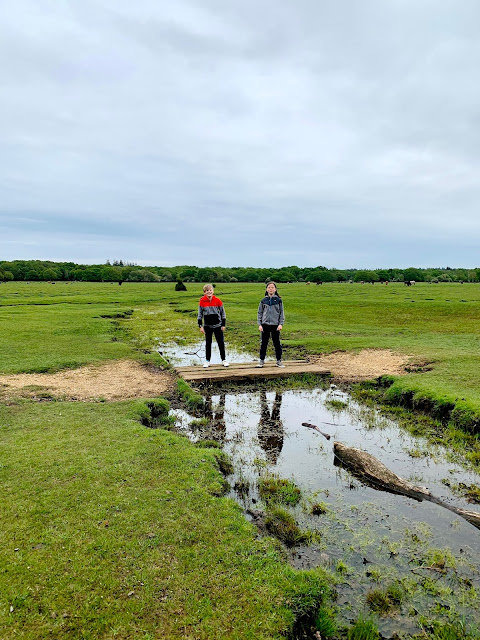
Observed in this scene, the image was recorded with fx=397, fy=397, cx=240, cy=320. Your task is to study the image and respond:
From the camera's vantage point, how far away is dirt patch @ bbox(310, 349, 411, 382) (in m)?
14.3

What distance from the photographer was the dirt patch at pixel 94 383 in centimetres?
1130

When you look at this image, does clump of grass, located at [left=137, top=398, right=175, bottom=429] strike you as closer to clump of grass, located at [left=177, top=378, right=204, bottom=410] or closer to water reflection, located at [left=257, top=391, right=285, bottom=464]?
clump of grass, located at [left=177, top=378, right=204, bottom=410]

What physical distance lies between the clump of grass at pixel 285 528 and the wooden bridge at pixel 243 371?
25.2 feet

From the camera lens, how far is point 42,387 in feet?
39.3

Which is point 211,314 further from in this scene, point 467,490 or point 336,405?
point 467,490

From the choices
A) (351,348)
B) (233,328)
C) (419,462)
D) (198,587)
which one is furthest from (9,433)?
(233,328)

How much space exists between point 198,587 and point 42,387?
31.4ft

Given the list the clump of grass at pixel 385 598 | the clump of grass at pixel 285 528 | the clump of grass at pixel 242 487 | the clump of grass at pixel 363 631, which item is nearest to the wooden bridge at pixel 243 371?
the clump of grass at pixel 242 487

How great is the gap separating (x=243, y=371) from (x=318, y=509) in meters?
8.19

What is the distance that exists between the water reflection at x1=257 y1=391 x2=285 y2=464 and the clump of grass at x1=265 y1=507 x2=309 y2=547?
6.46 feet

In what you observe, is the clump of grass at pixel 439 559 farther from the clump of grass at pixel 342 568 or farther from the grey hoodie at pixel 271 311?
the grey hoodie at pixel 271 311

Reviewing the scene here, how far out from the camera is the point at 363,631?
393 cm

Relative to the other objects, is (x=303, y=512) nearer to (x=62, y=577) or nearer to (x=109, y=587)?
(x=109, y=587)

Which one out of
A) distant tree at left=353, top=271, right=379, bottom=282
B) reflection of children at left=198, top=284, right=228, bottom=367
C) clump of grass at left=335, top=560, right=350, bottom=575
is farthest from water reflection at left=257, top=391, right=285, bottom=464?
distant tree at left=353, top=271, right=379, bottom=282
